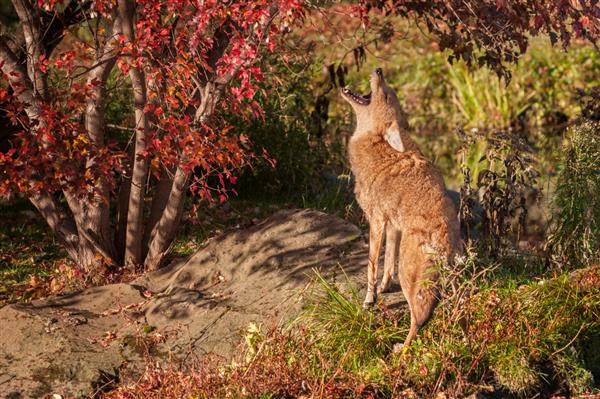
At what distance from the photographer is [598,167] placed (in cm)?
779

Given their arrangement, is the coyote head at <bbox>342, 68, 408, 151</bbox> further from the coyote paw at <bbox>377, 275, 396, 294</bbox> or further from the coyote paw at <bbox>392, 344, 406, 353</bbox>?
the coyote paw at <bbox>392, 344, 406, 353</bbox>

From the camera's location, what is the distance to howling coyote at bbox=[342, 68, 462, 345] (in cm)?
619

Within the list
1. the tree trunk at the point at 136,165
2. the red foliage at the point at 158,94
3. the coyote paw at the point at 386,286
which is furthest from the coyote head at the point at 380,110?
the tree trunk at the point at 136,165

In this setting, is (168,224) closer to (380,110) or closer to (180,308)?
(180,308)

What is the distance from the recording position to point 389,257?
700cm

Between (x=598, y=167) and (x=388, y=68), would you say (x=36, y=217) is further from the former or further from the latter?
(x=388, y=68)

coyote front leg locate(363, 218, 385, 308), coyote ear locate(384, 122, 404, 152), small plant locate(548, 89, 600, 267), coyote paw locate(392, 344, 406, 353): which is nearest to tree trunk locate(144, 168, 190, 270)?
coyote ear locate(384, 122, 404, 152)

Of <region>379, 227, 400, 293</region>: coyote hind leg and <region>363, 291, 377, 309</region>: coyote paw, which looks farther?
<region>379, 227, 400, 293</region>: coyote hind leg

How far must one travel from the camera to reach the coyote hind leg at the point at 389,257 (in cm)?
695

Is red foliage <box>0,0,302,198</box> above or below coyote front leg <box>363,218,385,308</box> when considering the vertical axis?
above

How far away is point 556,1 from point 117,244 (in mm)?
4521

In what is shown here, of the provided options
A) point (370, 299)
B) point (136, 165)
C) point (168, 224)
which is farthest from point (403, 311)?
point (136, 165)

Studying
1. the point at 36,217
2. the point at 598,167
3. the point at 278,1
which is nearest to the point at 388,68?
the point at 36,217

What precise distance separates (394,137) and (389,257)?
88cm
